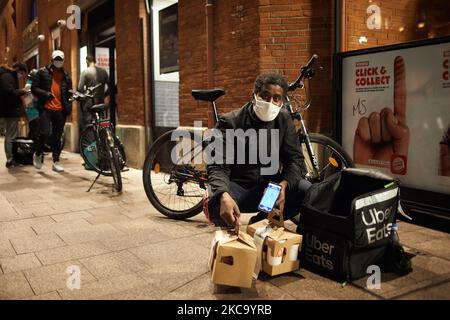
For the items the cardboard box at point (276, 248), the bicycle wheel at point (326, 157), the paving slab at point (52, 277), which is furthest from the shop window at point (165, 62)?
the cardboard box at point (276, 248)

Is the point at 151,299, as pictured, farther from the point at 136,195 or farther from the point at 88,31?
the point at 88,31

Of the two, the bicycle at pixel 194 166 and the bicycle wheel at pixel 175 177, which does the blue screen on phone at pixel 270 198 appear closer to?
the bicycle at pixel 194 166

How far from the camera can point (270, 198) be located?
10.4 ft

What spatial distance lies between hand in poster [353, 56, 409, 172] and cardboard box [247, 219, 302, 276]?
2182 mm

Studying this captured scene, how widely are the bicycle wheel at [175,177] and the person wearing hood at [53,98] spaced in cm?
404

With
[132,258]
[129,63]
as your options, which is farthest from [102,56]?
[132,258]

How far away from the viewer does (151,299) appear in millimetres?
2906

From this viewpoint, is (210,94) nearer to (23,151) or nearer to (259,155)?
(259,155)

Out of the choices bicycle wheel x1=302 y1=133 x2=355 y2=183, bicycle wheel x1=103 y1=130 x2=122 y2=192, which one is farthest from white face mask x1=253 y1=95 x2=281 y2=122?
bicycle wheel x1=103 y1=130 x2=122 y2=192

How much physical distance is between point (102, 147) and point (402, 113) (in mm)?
4053

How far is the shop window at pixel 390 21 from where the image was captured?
5934mm

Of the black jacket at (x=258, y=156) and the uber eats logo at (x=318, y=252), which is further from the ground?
the black jacket at (x=258, y=156)
